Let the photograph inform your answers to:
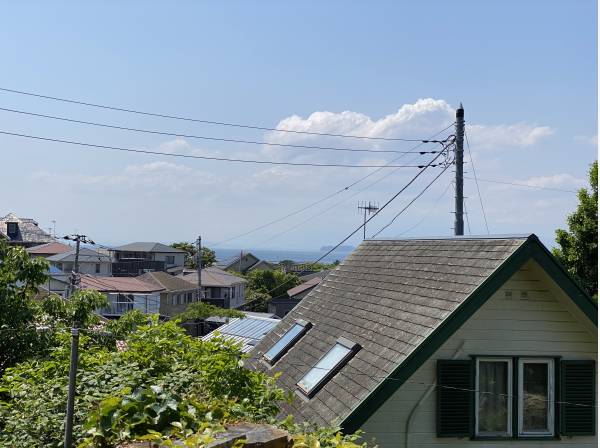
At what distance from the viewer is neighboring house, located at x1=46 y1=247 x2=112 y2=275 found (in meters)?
64.7

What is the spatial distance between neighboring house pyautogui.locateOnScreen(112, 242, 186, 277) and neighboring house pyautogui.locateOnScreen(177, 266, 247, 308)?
7.97 meters

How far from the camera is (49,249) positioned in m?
73.1

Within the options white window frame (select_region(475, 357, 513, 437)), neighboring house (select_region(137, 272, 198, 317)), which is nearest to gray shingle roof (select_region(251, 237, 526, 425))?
white window frame (select_region(475, 357, 513, 437))

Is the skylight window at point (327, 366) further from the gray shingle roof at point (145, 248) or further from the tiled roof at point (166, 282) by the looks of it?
the gray shingle roof at point (145, 248)

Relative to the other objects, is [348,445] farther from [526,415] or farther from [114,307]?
[114,307]

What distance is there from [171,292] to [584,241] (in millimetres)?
42586

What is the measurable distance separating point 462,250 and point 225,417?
5150mm

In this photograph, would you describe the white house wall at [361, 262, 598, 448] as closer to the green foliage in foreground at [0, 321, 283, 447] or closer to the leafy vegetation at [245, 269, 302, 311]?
the green foliage in foreground at [0, 321, 283, 447]

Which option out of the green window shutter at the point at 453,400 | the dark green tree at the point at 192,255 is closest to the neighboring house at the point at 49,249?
the dark green tree at the point at 192,255

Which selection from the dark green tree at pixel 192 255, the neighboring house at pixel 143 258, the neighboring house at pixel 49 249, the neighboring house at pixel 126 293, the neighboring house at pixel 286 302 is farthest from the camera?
the dark green tree at pixel 192 255

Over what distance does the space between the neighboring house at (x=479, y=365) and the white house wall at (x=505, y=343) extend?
0.01m

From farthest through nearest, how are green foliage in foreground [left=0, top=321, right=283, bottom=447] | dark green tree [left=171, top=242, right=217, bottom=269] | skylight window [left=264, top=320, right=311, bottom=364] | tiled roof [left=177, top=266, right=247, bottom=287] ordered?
dark green tree [left=171, top=242, right=217, bottom=269] < tiled roof [left=177, top=266, right=247, bottom=287] < skylight window [left=264, top=320, right=311, bottom=364] < green foliage in foreground [left=0, top=321, right=283, bottom=447]

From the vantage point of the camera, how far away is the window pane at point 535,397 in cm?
839

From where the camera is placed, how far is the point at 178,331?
306 inches
